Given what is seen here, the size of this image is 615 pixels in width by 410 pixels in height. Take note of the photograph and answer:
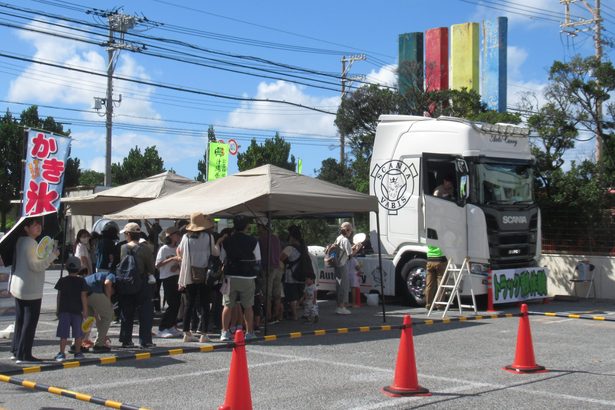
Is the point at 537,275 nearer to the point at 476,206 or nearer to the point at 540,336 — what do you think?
the point at 476,206

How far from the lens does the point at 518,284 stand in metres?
15.8

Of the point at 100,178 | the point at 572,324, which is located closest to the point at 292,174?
the point at 572,324

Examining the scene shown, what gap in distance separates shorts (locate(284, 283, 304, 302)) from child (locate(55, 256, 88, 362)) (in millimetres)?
4764

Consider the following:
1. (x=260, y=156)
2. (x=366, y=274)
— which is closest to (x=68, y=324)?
(x=366, y=274)

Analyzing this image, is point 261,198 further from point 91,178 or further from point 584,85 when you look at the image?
point 91,178

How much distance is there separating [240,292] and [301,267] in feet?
8.80

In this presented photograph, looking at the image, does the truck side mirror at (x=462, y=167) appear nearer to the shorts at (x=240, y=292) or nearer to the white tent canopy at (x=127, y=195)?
the white tent canopy at (x=127, y=195)

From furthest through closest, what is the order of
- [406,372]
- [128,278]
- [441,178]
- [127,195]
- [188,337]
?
1. [441,178]
2. [127,195]
3. [188,337]
4. [128,278]
5. [406,372]

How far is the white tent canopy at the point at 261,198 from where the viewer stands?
445 inches

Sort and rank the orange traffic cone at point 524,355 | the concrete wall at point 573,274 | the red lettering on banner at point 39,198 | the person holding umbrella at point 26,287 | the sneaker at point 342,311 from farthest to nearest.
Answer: the concrete wall at point 573,274
the sneaker at point 342,311
the red lettering on banner at point 39,198
the person holding umbrella at point 26,287
the orange traffic cone at point 524,355

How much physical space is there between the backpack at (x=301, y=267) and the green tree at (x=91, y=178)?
65598mm

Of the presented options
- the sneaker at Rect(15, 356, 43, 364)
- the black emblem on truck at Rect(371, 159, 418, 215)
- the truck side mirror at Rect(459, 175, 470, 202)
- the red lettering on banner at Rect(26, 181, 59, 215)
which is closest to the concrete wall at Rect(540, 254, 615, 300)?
the truck side mirror at Rect(459, 175, 470, 202)

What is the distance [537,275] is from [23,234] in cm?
1118

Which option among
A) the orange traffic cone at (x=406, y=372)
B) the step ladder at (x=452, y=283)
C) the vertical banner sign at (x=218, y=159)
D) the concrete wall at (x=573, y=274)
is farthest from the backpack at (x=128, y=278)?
the vertical banner sign at (x=218, y=159)
